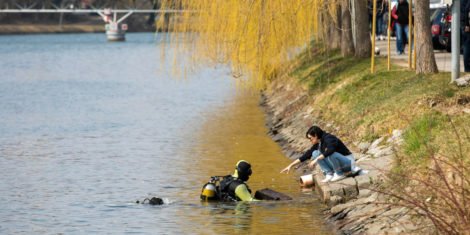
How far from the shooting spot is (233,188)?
12750 millimetres

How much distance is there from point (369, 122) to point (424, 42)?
11.0 ft

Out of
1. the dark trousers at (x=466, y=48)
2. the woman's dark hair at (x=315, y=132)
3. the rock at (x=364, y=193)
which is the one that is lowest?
the rock at (x=364, y=193)

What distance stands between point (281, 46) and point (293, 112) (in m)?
Answer: 2.89

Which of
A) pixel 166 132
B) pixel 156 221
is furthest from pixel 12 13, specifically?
pixel 156 221

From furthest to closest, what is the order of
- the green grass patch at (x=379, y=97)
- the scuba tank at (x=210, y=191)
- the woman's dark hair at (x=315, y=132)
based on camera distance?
the green grass patch at (x=379, y=97)
the scuba tank at (x=210, y=191)
the woman's dark hair at (x=315, y=132)

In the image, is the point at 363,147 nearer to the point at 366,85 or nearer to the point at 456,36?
the point at 456,36

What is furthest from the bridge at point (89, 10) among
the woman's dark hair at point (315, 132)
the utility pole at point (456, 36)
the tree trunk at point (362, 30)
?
the woman's dark hair at point (315, 132)

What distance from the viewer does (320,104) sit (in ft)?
65.4

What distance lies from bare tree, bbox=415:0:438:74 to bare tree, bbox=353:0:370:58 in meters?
5.10

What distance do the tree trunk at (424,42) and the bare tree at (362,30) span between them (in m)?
5.10

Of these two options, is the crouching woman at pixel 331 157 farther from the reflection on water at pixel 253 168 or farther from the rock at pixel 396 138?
Answer: the rock at pixel 396 138

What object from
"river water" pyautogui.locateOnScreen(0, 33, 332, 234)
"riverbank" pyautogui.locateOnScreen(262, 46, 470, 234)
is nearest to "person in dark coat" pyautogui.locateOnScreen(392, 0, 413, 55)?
"riverbank" pyautogui.locateOnScreen(262, 46, 470, 234)

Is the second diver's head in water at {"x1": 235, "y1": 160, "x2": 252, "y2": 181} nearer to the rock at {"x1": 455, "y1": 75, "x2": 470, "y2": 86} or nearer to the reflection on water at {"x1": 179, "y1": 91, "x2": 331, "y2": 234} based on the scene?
the reflection on water at {"x1": 179, "y1": 91, "x2": 331, "y2": 234}

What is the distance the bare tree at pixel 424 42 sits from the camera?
17.2 m
